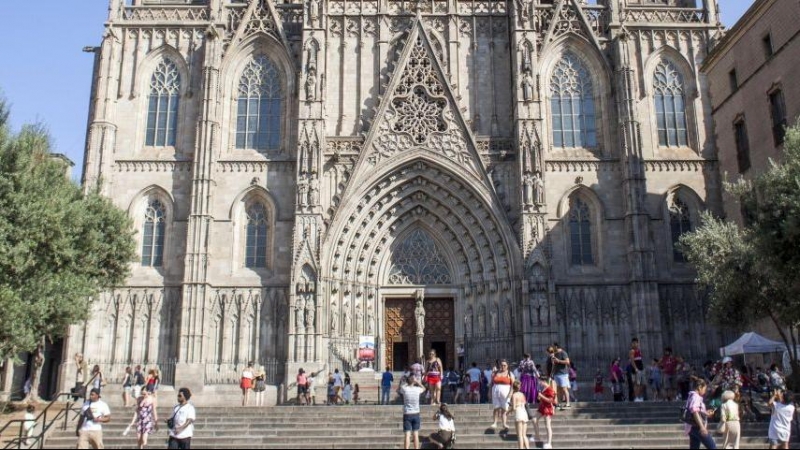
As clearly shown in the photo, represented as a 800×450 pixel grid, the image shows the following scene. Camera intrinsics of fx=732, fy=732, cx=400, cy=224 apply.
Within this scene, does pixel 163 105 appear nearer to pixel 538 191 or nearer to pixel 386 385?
pixel 386 385

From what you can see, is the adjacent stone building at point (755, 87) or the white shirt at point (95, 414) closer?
the white shirt at point (95, 414)

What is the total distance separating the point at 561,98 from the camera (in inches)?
1384

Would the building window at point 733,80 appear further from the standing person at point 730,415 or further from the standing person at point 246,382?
the standing person at point 246,382

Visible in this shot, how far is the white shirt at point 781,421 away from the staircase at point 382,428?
2.79 meters

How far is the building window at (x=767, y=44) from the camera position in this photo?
94.5 ft

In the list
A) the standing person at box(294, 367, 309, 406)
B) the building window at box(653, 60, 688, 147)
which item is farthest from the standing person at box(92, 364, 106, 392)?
the building window at box(653, 60, 688, 147)

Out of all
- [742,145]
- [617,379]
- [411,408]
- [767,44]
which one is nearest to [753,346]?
[617,379]

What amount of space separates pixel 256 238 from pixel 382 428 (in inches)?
598

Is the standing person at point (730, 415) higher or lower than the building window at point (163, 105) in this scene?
lower

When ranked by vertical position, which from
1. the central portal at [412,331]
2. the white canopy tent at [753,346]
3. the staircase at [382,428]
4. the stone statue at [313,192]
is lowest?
the staircase at [382,428]

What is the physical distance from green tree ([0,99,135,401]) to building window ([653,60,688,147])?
25.2 m

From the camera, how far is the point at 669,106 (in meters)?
35.2

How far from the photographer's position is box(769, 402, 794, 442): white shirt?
1554 centimetres

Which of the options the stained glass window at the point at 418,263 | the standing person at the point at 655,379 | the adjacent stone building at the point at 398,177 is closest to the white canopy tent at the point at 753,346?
the standing person at the point at 655,379
